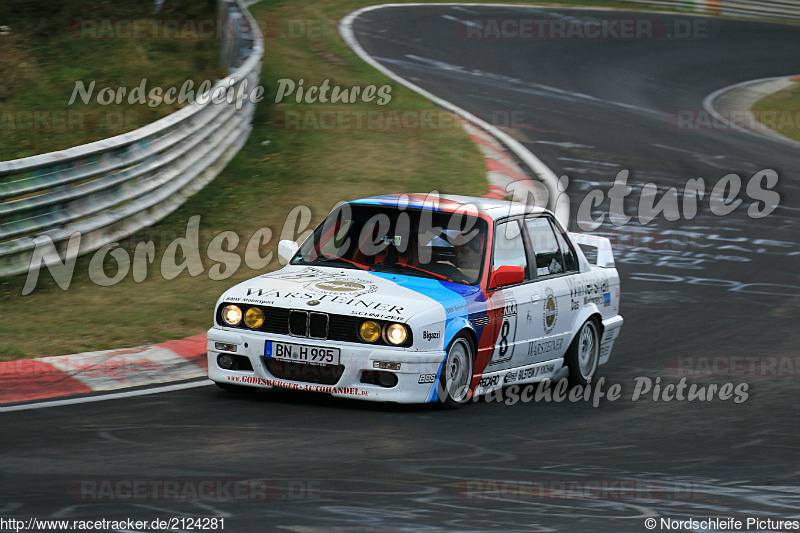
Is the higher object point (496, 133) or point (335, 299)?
point (335, 299)

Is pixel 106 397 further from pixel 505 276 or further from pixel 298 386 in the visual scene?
pixel 505 276

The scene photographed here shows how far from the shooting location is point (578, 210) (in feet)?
52.6

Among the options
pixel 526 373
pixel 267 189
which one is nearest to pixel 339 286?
pixel 526 373

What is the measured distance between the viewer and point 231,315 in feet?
26.5

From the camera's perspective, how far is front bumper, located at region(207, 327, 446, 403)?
7.66 m

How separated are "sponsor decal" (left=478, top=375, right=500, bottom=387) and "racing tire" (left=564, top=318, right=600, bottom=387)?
1.00 meters

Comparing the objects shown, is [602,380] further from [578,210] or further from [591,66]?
[591,66]

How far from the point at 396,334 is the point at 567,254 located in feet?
7.67

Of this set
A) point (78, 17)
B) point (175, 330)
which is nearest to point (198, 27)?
point (78, 17)

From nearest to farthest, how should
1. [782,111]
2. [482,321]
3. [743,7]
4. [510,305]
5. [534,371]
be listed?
[482,321] < [510,305] < [534,371] < [782,111] < [743,7]

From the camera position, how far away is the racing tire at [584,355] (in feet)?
30.7

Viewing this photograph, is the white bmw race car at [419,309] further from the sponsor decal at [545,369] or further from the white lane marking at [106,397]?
the white lane marking at [106,397]

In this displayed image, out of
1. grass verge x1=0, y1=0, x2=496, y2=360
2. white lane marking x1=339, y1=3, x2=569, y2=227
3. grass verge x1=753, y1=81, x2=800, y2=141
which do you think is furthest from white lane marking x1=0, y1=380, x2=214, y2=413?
grass verge x1=753, y1=81, x2=800, y2=141

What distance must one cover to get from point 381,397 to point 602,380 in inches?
100
